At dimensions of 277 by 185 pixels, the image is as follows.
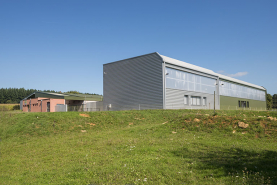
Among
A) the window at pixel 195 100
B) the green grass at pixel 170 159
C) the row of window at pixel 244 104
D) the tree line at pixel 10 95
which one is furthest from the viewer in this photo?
the tree line at pixel 10 95

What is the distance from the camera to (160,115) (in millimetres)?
28250

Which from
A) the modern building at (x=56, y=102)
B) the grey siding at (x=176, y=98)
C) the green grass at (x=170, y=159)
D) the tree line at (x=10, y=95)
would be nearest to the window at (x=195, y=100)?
the grey siding at (x=176, y=98)

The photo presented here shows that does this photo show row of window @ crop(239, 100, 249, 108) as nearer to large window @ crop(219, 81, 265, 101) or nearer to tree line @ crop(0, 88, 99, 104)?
large window @ crop(219, 81, 265, 101)

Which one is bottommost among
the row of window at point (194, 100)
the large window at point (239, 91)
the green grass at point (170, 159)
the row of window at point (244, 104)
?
the green grass at point (170, 159)

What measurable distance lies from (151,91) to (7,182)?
30.1 meters

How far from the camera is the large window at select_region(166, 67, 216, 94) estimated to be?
122ft

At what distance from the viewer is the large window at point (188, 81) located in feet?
122

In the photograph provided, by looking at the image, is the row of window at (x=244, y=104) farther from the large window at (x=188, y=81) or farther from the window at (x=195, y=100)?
the window at (x=195, y=100)

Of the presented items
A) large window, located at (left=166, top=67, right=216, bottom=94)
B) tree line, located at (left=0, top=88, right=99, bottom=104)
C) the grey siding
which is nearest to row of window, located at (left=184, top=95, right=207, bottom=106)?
the grey siding

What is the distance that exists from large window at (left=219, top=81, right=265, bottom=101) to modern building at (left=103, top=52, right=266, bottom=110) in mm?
6630

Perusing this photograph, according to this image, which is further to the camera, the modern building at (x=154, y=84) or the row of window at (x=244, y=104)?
the row of window at (x=244, y=104)

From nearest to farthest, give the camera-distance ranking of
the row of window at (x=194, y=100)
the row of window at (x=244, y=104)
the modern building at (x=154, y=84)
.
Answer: the modern building at (x=154, y=84)
the row of window at (x=194, y=100)
the row of window at (x=244, y=104)

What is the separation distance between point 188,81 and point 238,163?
35.5 m

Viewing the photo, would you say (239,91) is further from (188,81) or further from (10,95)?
(10,95)
